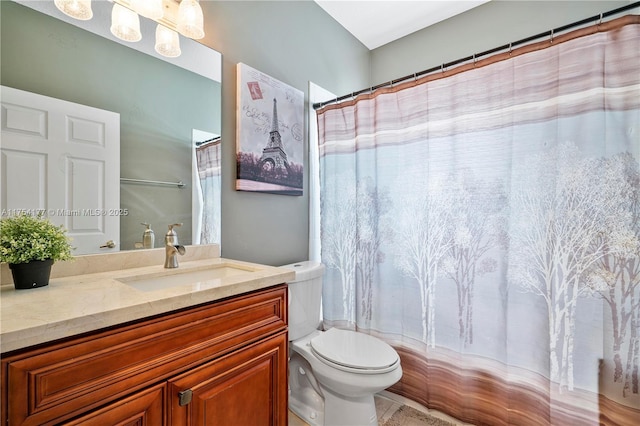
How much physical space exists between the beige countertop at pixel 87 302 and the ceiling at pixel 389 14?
2069 millimetres

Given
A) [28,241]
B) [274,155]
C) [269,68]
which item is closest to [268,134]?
[274,155]

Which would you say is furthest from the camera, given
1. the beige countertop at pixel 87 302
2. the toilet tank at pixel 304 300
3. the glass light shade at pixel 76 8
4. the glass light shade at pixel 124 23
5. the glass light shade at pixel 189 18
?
the toilet tank at pixel 304 300

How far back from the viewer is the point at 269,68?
179cm

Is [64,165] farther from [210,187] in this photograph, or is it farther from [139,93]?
[210,187]

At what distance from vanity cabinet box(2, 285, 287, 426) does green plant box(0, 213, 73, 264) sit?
1.27 feet

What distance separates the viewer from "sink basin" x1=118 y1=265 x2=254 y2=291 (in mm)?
1065

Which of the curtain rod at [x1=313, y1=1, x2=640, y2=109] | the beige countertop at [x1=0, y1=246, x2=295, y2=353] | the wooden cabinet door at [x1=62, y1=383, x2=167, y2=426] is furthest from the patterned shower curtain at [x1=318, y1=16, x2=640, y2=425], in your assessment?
the wooden cabinet door at [x1=62, y1=383, x2=167, y2=426]

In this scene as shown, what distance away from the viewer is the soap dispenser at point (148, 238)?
1.24 meters

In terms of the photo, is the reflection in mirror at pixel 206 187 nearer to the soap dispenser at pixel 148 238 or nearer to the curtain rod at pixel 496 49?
the soap dispenser at pixel 148 238

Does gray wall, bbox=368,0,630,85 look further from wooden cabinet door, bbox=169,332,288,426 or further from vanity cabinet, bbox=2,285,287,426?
wooden cabinet door, bbox=169,332,288,426

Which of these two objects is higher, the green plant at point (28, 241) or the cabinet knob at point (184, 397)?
the green plant at point (28, 241)

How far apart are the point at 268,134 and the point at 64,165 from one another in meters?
0.98

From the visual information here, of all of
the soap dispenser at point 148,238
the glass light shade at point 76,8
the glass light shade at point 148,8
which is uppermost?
the glass light shade at point 148,8

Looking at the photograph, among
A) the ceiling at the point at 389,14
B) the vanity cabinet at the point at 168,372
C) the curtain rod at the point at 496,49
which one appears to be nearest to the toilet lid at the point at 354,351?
the vanity cabinet at the point at 168,372
